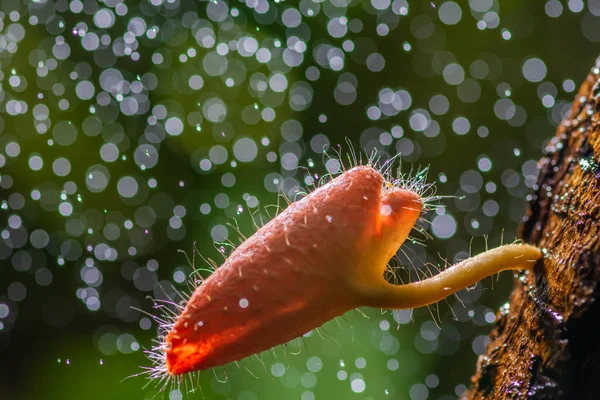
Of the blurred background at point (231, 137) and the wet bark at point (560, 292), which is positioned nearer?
the wet bark at point (560, 292)

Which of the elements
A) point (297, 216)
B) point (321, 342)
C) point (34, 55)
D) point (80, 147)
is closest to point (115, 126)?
point (80, 147)

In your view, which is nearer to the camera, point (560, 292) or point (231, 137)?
point (560, 292)

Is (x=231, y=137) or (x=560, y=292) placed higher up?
(x=560, y=292)

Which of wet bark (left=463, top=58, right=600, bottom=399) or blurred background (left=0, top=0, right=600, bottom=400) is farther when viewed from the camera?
blurred background (left=0, top=0, right=600, bottom=400)

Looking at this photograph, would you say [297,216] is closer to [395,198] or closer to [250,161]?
[395,198]
